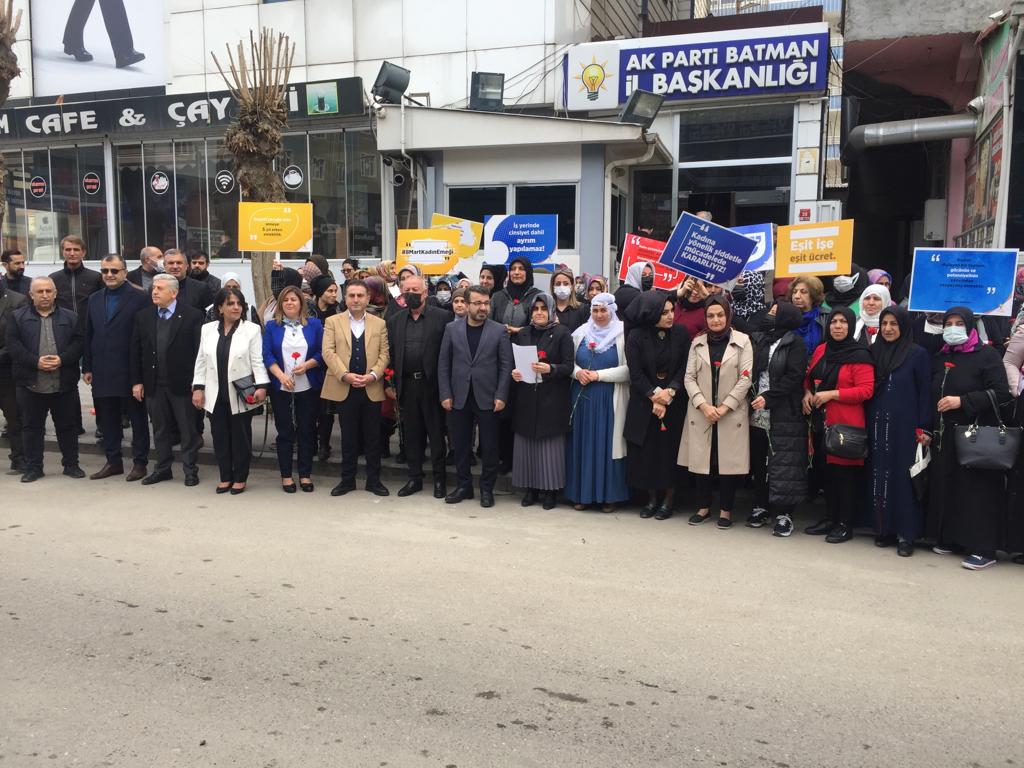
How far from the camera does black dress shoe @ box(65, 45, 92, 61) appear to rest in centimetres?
1958

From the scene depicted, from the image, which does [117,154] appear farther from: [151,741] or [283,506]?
[151,741]

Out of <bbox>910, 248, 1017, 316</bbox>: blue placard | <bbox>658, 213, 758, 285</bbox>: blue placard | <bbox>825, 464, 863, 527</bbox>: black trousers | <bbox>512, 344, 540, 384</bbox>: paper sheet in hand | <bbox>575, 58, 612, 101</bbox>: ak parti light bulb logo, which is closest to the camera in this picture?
<bbox>910, 248, 1017, 316</bbox>: blue placard

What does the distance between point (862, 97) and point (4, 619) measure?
51.8ft

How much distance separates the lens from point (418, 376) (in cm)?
785

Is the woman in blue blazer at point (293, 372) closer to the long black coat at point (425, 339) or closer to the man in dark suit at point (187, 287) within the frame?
the long black coat at point (425, 339)

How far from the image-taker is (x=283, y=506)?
745cm

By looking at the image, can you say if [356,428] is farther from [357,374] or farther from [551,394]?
[551,394]

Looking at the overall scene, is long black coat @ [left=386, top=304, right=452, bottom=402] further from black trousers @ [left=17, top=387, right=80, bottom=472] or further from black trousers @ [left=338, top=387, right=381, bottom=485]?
black trousers @ [left=17, top=387, right=80, bottom=472]

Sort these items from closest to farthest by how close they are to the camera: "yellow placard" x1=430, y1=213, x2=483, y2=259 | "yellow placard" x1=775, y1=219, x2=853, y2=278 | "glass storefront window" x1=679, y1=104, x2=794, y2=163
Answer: "yellow placard" x1=775, y1=219, x2=853, y2=278, "yellow placard" x1=430, y1=213, x2=483, y2=259, "glass storefront window" x1=679, y1=104, x2=794, y2=163

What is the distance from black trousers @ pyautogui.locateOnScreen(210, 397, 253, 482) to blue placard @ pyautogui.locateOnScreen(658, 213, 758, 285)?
404 centimetres

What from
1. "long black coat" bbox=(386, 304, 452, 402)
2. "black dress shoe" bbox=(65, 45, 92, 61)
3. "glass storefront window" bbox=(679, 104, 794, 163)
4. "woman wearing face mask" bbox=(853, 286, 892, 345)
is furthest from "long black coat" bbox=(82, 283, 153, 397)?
"black dress shoe" bbox=(65, 45, 92, 61)

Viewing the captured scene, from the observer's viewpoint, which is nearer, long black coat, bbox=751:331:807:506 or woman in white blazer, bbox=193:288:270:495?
A: long black coat, bbox=751:331:807:506

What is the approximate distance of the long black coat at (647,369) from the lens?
23.1 ft

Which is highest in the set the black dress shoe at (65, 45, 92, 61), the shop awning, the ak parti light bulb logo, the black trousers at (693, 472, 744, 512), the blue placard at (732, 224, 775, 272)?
the black dress shoe at (65, 45, 92, 61)
